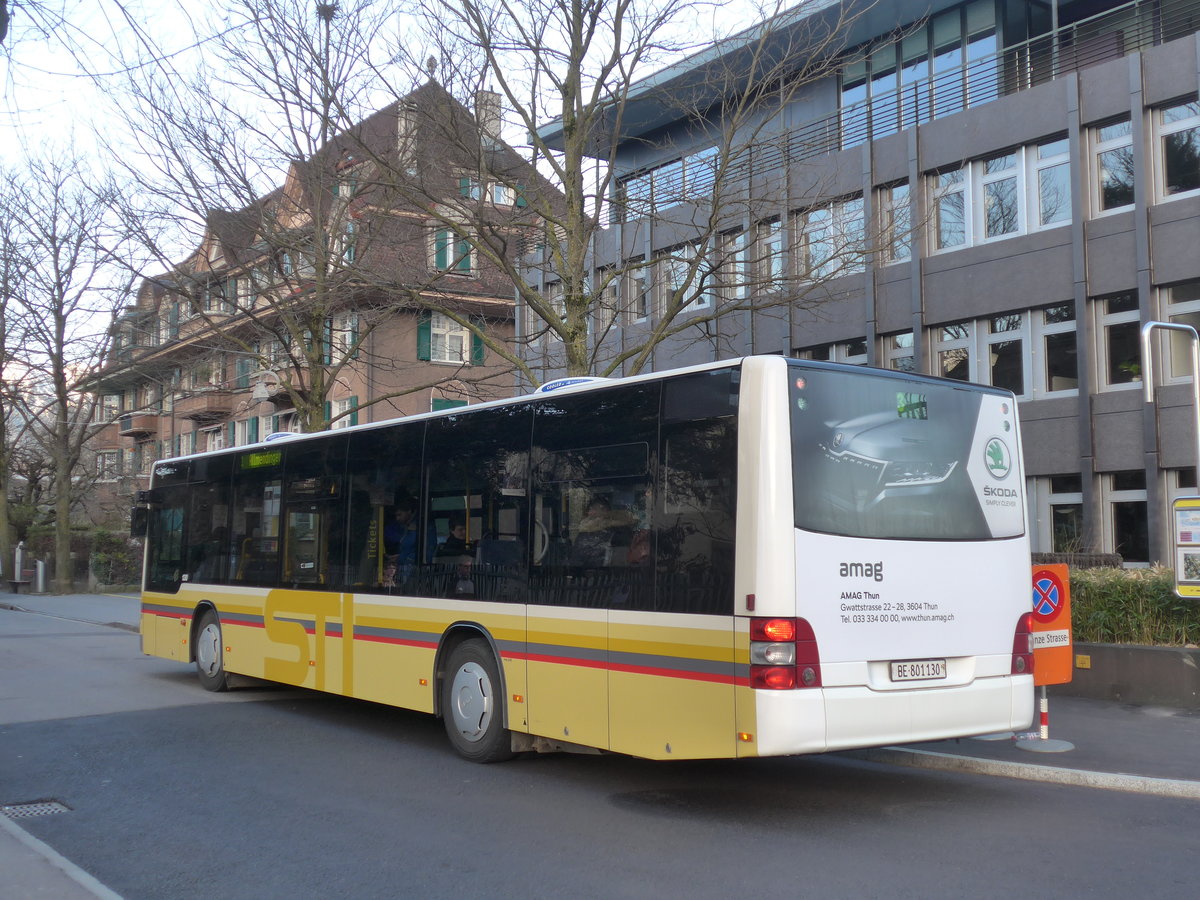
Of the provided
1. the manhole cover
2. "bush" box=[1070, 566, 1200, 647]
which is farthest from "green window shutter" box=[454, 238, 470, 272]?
the manhole cover

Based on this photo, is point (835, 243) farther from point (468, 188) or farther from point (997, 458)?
point (997, 458)

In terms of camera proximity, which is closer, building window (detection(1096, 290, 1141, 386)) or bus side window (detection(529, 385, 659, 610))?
bus side window (detection(529, 385, 659, 610))

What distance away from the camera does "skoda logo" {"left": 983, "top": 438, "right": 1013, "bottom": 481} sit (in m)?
8.02

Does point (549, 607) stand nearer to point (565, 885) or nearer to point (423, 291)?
point (565, 885)

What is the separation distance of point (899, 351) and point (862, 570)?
57.4 feet

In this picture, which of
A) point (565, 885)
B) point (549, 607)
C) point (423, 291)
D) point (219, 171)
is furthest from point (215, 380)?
point (565, 885)

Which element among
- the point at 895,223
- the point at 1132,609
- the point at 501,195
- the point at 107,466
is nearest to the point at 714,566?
the point at 1132,609

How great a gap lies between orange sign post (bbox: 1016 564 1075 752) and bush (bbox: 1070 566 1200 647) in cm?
276

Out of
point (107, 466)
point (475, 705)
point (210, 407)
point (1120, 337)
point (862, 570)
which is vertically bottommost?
point (475, 705)

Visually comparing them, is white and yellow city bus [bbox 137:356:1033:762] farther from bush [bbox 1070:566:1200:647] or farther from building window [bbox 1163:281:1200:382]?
building window [bbox 1163:281:1200:382]

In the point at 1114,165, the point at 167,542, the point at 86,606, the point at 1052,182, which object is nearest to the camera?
the point at 167,542

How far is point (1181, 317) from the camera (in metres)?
19.6

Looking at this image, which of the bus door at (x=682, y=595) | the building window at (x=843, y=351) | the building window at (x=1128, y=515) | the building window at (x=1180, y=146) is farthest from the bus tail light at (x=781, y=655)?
the building window at (x=843, y=351)

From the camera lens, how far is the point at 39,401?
146ft
